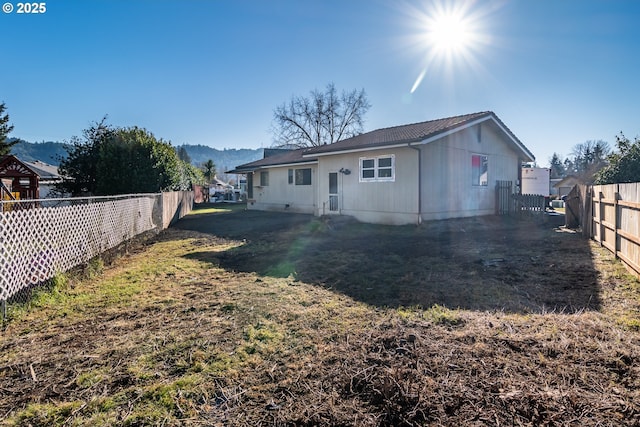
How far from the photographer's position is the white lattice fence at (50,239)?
13.9 feet

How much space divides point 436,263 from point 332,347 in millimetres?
4188

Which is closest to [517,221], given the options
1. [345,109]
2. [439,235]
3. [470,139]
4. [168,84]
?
[470,139]

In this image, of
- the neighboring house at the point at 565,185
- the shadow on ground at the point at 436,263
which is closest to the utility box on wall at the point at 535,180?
the neighboring house at the point at 565,185

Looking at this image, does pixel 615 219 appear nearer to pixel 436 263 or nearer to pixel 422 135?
pixel 436 263

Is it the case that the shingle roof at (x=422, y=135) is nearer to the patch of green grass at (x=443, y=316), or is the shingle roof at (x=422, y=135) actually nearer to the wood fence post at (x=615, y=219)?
the wood fence post at (x=615, y=219)

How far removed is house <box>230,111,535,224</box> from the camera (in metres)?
12.0

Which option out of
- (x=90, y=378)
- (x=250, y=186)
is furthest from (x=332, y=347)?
(x=250, y=186)

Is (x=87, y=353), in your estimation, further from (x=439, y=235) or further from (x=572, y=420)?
(x=439, y=235)

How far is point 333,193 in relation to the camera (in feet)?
49.4

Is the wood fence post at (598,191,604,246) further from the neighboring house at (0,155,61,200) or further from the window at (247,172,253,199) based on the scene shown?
the neighboring house at (0,155,61,200)

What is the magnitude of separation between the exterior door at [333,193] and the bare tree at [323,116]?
26.3m

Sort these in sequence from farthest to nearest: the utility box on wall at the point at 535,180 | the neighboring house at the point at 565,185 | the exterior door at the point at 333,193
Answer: the neighboring house at the point at 565,185
the utility box on wall at the point at 535,180
the exterior door at the point at 333,193

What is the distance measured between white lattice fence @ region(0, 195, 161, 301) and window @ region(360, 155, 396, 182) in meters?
8.88

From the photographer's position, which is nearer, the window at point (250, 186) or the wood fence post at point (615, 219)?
the wood fence post at point (615, 219)
